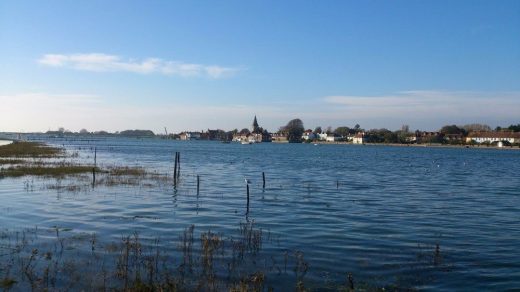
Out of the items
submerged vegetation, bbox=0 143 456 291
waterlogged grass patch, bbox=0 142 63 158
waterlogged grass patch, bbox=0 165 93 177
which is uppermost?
waterlogged grass patch, bbox=0 142 63 158

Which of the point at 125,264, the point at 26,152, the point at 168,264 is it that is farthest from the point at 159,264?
the point at 26,152

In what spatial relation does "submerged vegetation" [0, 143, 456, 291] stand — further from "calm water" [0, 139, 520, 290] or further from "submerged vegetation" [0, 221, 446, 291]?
"calm water" [0, 139, 520, 290]

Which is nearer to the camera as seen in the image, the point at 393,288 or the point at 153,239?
the point at 393,288

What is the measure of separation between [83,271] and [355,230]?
1350 centimetres

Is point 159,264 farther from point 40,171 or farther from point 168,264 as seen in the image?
point 40,171

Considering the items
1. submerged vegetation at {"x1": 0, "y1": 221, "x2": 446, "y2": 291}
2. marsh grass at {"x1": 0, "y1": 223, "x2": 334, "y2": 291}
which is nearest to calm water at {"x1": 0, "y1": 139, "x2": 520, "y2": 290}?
submerged vegetation at {"x1": 0, "y1": 221, "x2": 446, "y2": 291}

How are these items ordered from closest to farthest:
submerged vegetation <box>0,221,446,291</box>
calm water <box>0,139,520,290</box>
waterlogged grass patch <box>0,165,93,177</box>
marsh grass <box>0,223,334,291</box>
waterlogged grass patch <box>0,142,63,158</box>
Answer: marsh grass <box>0,223,334,291</box> < submerged vegetation <box>0,221,446,291</box> < calm water <box>0,139,520,290</box> < waterlogged grass patch <box>0,165,93,177</box> < waterlogged grass patch <box>0,142,63,158</box>

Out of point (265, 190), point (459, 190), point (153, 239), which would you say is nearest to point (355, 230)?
point (153, 239)

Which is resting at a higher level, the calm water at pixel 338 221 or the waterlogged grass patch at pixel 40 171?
the waterlogged grass patch at pixel 40 171

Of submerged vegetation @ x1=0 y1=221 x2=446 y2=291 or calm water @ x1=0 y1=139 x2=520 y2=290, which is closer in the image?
submerged vegetation @ x1=0 y1=221 x2=446 y2=291

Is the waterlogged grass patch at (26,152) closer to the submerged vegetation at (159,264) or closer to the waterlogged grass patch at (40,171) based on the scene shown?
the waterlogged grass patch at (40,171)

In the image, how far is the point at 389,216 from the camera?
2919 cm

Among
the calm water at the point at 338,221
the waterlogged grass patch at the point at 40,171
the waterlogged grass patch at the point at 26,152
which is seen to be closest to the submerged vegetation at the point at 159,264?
the calm water at the point at 338,221

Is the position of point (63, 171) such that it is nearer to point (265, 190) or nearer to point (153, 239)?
point (265, 190)
